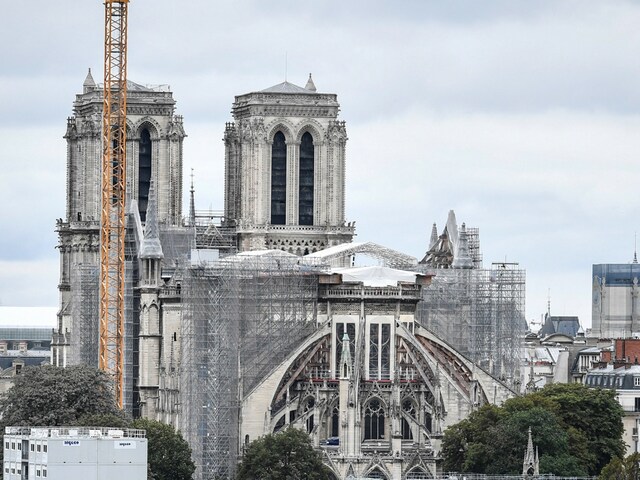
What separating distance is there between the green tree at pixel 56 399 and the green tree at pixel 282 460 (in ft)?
25.5

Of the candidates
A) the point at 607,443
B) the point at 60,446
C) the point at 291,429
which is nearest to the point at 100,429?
the point at 60,446

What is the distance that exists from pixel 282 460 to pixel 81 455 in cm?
2942

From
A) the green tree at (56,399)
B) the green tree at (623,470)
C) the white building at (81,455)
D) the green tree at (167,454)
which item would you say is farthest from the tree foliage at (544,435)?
the white building at (81,455)

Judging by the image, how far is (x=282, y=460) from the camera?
615ft

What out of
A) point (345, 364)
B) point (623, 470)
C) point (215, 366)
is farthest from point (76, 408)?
point (623, 470)

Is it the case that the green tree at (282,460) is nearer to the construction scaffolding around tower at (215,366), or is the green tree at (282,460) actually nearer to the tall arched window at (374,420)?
the construction scaffolding around tower at (215,366)

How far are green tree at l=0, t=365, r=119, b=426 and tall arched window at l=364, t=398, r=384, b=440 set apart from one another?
56.8 feet

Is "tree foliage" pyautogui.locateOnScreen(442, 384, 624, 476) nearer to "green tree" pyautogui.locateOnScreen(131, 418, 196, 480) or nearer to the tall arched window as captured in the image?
the tall arched window

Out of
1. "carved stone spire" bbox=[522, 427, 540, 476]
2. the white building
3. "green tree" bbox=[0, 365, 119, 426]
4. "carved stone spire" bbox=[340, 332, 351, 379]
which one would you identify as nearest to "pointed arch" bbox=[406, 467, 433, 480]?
"carved stone spire" bbox=[340, 332, 351, 379]

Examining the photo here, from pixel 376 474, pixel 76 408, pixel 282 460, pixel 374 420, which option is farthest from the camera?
pixel 374 420

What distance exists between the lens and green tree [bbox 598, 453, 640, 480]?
168 meters

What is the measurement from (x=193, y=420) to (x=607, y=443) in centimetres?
2311

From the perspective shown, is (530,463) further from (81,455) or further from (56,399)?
(81,455)

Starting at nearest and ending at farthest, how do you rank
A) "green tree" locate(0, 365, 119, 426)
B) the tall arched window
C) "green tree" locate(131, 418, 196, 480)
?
1. "green tree" locate(0, 365, 119, 426)
2. "green tree" locate(131, 418, 196, 480)
3. the tall arched window
